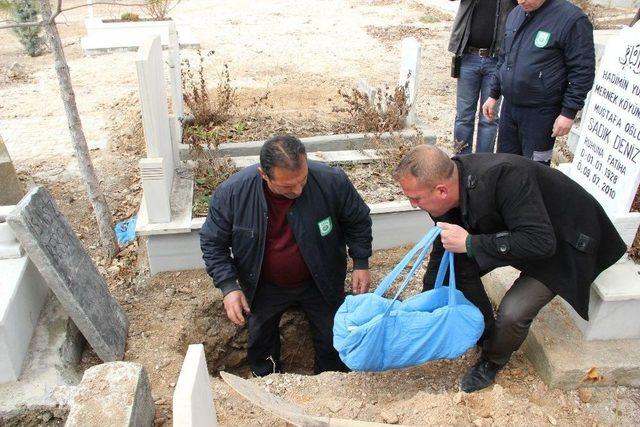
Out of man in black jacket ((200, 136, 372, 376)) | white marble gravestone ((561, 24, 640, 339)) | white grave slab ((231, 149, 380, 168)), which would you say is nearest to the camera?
white marble gravestone ((561, 24, 640, 339))

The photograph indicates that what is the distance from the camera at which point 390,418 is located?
102 inches

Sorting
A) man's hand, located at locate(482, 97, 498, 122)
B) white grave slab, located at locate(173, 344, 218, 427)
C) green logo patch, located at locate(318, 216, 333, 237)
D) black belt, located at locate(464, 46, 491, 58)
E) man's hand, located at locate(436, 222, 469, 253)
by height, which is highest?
black belt, located at locate(464, 46, 491, 58)

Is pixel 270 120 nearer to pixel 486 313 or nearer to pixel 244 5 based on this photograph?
pixel 486 313

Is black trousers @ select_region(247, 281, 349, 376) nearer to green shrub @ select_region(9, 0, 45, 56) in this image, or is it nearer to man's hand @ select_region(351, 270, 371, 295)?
man's hand @ select_region(351, 270, 371, 295)

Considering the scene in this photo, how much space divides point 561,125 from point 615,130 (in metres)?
0.73

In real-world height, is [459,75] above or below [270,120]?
above

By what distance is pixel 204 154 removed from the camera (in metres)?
4.79

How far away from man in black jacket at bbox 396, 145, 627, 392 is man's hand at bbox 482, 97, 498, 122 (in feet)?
6.92

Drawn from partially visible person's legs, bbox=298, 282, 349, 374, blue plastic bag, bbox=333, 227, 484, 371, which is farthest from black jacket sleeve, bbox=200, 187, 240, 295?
blue plastic bag, bbox=333, 227, 484, 371

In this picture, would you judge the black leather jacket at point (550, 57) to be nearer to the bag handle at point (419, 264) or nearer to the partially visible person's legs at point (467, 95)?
the partially visible person's legs at point (467, 95)

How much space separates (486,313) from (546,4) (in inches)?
84.9

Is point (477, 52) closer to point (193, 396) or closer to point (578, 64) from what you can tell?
point (578, 64)

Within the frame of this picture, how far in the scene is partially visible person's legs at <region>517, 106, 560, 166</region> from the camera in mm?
3844

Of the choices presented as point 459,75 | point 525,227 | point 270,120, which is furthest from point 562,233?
point 270,120
